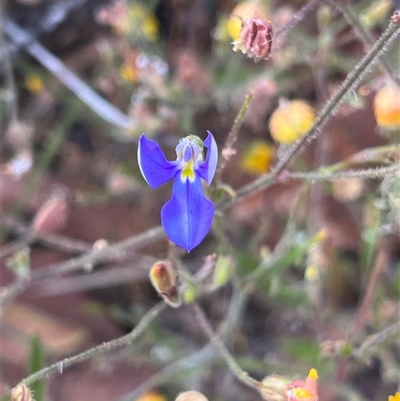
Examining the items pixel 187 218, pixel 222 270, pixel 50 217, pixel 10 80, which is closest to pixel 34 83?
pixel 10 80

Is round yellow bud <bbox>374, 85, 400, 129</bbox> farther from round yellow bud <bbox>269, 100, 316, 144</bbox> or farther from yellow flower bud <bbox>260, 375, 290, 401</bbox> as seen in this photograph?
yellow flower bud <bbox>260, 375, 290, 401</bbox>

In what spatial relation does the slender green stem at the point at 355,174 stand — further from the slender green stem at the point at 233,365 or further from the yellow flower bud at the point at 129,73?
Result: the yellow flower bud at the point at 129,73

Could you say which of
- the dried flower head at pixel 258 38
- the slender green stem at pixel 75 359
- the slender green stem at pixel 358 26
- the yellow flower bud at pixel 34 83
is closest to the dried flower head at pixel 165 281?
the slender green stem at pixel 75 359

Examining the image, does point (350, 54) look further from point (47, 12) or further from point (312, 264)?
point (47, 12)

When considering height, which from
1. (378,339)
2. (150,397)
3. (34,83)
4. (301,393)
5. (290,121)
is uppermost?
(34,83)

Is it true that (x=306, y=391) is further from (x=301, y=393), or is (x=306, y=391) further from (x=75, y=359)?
(x=75, y=359)
